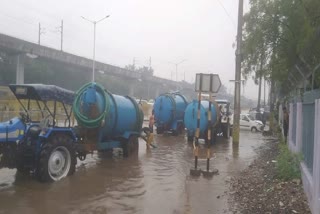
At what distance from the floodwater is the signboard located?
7.87ft

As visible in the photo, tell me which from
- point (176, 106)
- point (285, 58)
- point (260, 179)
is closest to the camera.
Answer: point (260, 179)

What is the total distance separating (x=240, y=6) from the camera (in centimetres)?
2027

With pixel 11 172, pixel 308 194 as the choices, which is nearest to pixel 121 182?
pixel 11 172

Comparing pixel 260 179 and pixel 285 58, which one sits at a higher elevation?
pixel 285 58

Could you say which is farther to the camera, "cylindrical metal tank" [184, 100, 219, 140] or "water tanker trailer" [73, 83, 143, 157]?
"cylindrical metal tank" [184, 100, 219, 140]

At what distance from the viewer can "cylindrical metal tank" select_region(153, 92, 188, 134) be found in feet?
78.5

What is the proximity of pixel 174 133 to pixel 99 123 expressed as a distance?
38.3ft

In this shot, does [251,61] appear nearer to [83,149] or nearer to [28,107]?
[83,149]

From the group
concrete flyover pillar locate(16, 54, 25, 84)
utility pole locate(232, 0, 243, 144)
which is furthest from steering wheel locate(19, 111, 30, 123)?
concrete flyover pillar locate(16, 54, 25, 84)

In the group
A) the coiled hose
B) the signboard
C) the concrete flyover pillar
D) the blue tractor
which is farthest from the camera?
the concrete flyover pillar

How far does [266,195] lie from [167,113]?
16027mm

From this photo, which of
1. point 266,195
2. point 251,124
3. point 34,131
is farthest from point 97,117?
point 251,124

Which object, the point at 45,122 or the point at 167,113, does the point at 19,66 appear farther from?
the point at 45,122

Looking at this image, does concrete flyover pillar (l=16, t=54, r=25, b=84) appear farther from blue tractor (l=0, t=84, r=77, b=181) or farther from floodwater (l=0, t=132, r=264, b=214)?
blue tractor (l=0, t=84, r=77, b=181)
